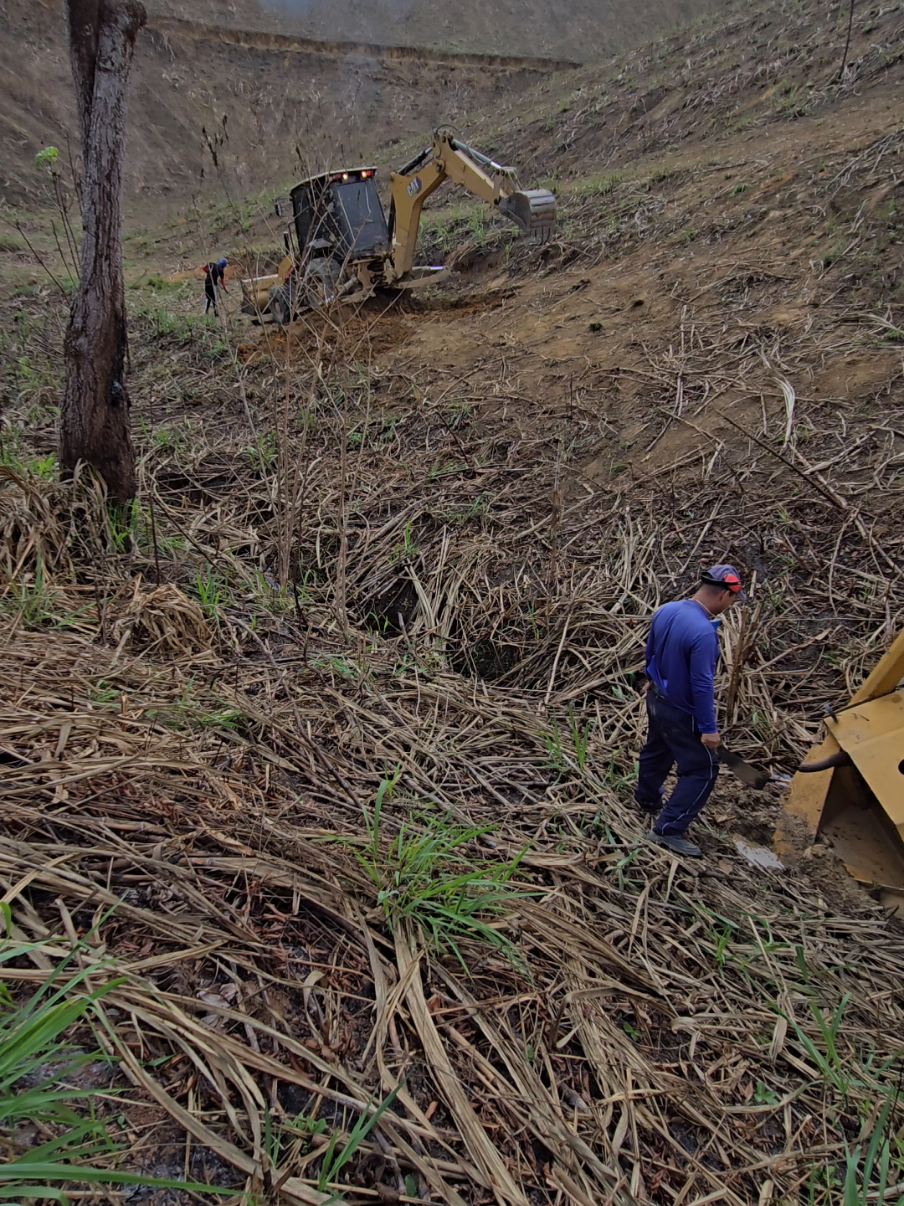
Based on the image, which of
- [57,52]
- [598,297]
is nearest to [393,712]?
[598,297]

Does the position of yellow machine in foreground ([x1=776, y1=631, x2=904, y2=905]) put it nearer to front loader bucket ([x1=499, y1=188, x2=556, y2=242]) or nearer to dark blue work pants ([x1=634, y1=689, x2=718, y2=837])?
dark blue work pants ([x1=634, y1=689, x2=718, y2=837])

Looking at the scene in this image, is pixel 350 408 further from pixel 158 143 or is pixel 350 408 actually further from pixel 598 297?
pixel 158 143

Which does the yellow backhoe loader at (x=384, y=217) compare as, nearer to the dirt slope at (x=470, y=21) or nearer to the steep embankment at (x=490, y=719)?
the steep embankment at (x=490, y=719)

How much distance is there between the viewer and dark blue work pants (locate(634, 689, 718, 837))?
3.04 metres

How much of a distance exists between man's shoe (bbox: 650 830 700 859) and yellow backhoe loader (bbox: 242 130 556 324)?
6140mm

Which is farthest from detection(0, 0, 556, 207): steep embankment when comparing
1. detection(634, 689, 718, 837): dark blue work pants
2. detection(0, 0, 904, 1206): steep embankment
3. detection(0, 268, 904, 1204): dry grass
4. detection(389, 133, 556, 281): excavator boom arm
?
detection(634, 689, 718, 837): dark blue work pants

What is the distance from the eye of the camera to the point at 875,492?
14.9 feet

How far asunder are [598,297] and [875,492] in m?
4.15

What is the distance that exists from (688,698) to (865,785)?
2.43 feet

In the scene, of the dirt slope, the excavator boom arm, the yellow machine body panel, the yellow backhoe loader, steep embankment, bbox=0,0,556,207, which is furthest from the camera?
the dirt slope

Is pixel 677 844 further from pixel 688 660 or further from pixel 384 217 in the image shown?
pixel 384 217

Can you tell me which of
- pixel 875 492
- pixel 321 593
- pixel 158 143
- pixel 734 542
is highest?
pixel 158 143

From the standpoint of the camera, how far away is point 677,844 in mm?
3027

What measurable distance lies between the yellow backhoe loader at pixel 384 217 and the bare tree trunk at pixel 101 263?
3750mm
